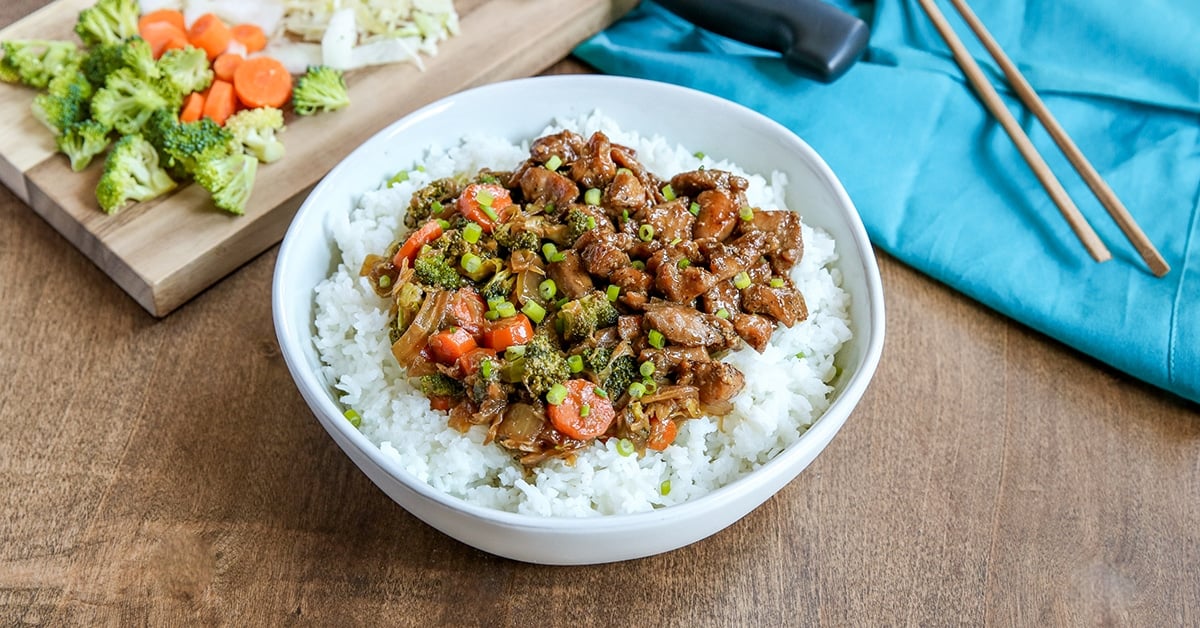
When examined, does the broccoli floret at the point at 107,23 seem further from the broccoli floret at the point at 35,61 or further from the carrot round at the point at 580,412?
the carrot round at the point at 580,412

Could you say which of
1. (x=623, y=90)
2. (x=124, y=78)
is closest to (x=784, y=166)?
(x=623, y=90)

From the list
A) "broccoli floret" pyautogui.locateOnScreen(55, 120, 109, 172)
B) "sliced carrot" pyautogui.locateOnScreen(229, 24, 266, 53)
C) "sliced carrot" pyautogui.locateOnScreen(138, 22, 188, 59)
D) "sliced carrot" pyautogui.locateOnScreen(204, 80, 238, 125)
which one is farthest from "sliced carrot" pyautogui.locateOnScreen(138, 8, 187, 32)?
"broccoli floret" pyautogui.locateOnScreen(55, 120, 109, 172)

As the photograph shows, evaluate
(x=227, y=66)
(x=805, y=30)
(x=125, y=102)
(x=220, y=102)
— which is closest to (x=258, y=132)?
(x=220, y=102)

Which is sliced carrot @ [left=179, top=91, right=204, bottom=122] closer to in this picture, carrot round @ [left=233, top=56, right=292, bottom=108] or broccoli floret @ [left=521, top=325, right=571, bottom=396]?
carrot round @ [left=233, top=56, right=292, bottom=108]

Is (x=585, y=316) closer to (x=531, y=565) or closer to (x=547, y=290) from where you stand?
(x=547, y=290)

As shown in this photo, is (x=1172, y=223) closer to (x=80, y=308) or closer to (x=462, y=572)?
(x=462, y=572)

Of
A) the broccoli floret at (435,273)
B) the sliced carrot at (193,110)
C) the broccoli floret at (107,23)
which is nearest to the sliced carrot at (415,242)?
the broccoli floret at (435,273)
